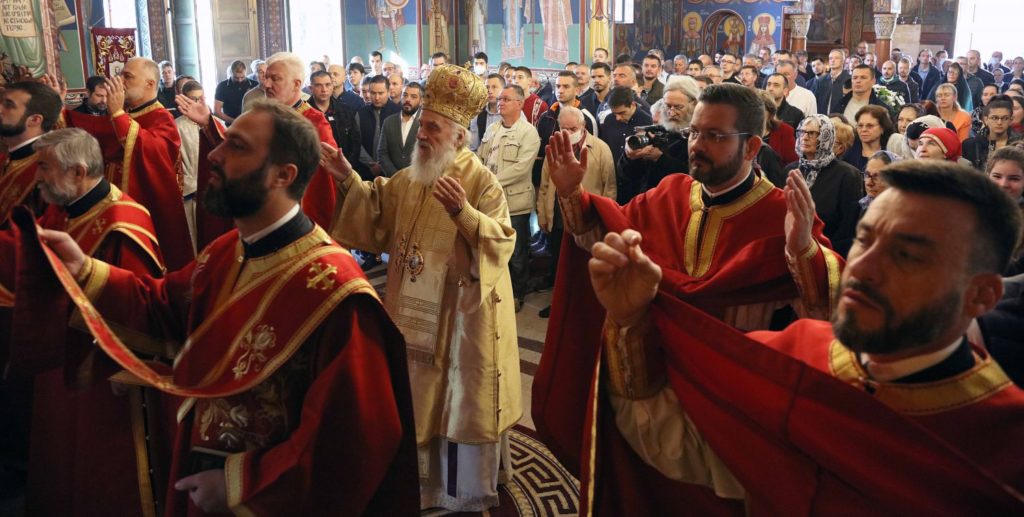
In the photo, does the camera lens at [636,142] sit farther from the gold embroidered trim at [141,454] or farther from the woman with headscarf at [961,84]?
the woman with headscarf at [961,84]

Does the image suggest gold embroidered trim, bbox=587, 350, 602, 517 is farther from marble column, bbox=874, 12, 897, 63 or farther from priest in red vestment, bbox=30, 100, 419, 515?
marble column, bbox=874, 12, 897, 63

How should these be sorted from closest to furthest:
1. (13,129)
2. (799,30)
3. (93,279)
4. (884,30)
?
(93,279) → (13,129) → (884,30) → (799,30)

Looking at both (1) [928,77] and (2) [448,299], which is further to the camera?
(1) [928,77]

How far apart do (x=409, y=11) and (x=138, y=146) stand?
14786 millimetres

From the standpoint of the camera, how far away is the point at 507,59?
19109mm

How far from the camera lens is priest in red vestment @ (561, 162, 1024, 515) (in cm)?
138

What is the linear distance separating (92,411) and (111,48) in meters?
7.35

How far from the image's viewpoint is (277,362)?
6.60 feet

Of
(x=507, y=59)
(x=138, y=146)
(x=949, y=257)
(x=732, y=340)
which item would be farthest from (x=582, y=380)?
(x=507, y=59)

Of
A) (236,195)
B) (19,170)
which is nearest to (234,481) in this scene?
(236,195)

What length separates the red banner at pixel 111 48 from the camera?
879 centimetres

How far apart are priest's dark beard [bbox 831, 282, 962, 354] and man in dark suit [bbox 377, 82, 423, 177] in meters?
6.50

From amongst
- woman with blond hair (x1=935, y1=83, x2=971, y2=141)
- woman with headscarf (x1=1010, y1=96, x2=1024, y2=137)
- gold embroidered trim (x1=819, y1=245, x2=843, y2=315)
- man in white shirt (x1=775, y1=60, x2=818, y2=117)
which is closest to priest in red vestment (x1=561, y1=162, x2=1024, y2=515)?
gold embroidered trim (x1=819, y1=245, x2=843, y2=315)

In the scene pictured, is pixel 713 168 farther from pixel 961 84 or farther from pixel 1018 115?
pixel 961 84
